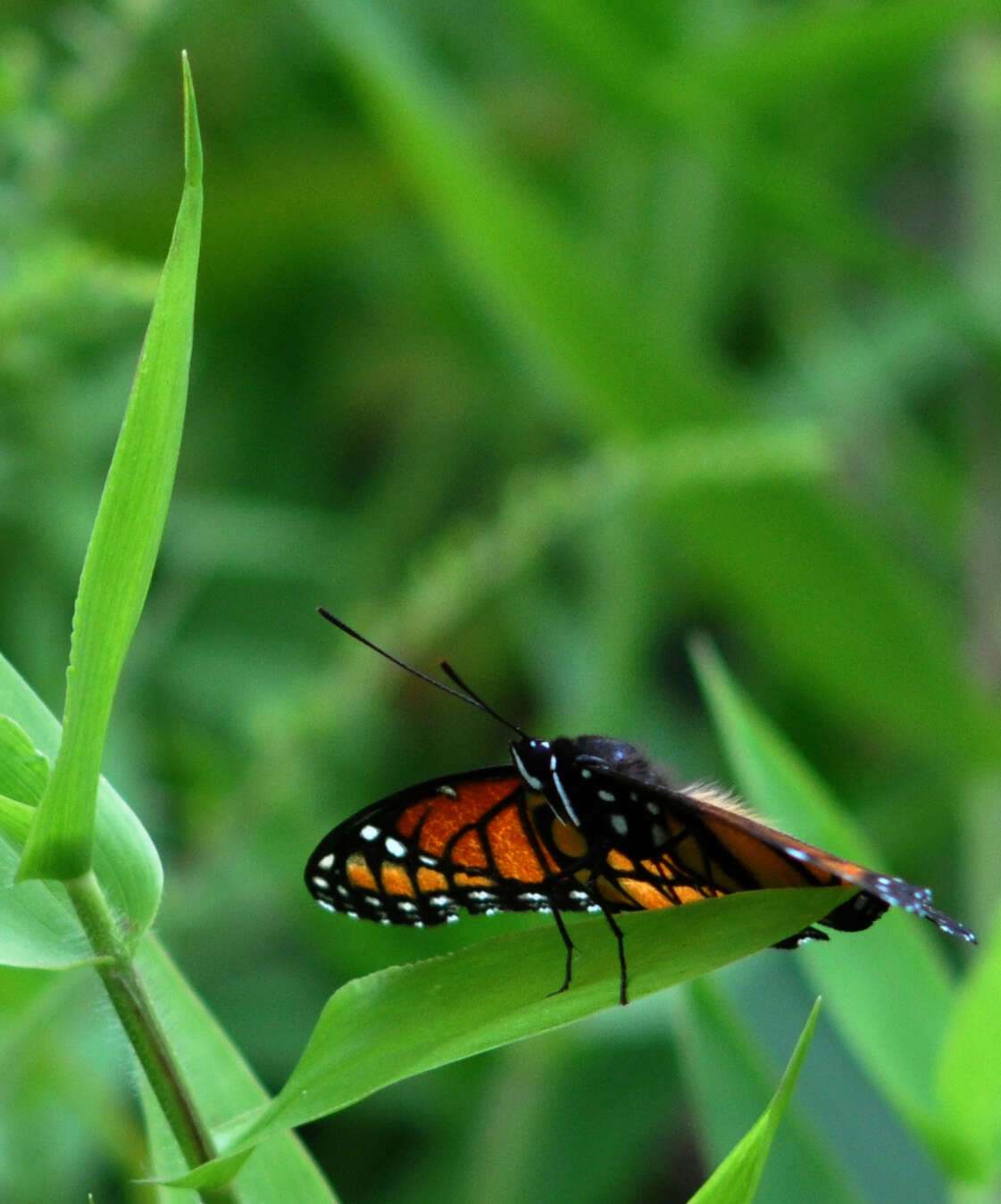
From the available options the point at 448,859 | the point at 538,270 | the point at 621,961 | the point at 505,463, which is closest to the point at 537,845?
the point at 448,859

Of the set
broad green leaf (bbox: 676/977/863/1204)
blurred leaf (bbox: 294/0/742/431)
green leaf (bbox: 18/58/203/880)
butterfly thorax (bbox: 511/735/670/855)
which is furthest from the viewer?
blurred leaf (bbox: 294/0/742/431)

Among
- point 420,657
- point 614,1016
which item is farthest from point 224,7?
point 614,1016

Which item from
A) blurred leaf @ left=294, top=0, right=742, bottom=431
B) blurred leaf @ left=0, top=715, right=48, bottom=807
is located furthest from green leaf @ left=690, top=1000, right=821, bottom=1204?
blurred leaf @ left=294, top=0, right=742, bottom=431

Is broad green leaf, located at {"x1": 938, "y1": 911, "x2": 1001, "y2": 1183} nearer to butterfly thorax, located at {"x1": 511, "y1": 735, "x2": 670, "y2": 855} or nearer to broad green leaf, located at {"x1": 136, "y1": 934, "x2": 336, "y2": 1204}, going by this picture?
butterfly thorax, located at {"x1": 511, "y1": 735, "x2": 670, "y2": 855}

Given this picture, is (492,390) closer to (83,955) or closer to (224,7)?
(224,7)

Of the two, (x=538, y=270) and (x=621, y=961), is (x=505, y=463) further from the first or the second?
(x=621, y=961)

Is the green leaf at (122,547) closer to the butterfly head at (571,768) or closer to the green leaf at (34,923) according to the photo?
the green leaf at (34,923)
